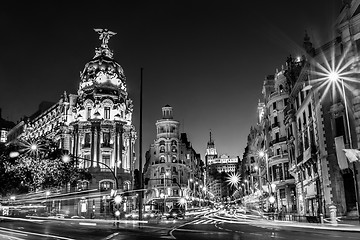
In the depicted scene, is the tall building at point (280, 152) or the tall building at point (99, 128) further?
the tall building at point (99, 128)

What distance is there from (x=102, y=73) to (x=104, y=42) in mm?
9976

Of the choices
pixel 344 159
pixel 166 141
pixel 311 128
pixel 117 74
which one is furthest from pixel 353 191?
pixel 166 141

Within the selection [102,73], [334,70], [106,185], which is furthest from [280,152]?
[102,73]

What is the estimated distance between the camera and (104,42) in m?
92.0

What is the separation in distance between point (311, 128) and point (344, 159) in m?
11.8

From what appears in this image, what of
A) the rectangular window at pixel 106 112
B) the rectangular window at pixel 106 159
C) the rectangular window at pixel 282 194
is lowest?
the rectangular window at pixel 282 194

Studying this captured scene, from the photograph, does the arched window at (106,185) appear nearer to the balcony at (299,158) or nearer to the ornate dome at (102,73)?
the ornate dome at (102,73)

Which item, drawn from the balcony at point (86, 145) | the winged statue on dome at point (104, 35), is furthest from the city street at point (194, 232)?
the winged statue on dome at point (104, 35)

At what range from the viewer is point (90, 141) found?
82.6 m

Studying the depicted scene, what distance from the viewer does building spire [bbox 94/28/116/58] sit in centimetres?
9081

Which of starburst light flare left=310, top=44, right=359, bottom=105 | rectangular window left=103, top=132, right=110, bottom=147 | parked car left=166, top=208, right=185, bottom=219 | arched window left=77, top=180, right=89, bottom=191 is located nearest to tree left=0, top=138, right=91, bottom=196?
parked car left=166, top=208, right=185, bottom=219

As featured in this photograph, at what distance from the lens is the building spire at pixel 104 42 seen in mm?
90812

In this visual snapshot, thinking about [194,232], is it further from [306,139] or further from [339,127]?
[306,139]

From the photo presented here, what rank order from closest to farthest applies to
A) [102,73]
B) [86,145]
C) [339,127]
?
1. [339,127]
2. [86,145]
3. [102,73]
